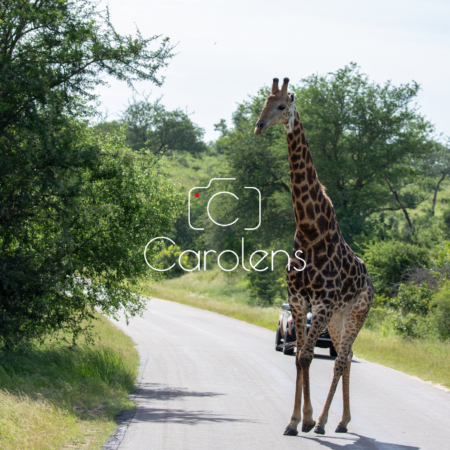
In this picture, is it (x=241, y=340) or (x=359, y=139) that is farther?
(x=359, y=139)

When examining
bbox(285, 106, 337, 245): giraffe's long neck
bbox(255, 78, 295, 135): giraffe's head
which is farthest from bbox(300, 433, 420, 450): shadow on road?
bbox(255, 78, 295, 135): giraffe's head

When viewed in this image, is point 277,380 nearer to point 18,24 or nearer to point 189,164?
point 18,24

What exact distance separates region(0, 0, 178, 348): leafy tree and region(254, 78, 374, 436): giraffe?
4905 millimetres

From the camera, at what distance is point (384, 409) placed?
9.88 meters

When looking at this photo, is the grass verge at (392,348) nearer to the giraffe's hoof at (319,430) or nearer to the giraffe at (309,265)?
the giraffe at (309,265)

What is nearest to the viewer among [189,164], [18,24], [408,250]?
[18,24]

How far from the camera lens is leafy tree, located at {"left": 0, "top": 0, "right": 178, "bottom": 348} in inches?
432

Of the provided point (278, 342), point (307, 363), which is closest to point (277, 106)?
point (307, 363)

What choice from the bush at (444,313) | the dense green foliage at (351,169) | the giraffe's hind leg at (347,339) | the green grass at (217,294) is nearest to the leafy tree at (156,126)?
the green grass at (217,294)

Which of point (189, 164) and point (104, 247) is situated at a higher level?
point (189, 164)

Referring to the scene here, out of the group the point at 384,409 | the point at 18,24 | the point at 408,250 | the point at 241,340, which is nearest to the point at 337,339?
the point at 384,409

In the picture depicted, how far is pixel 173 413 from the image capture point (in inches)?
368

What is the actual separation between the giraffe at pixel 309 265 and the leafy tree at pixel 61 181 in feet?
16.1

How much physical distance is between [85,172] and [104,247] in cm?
178
